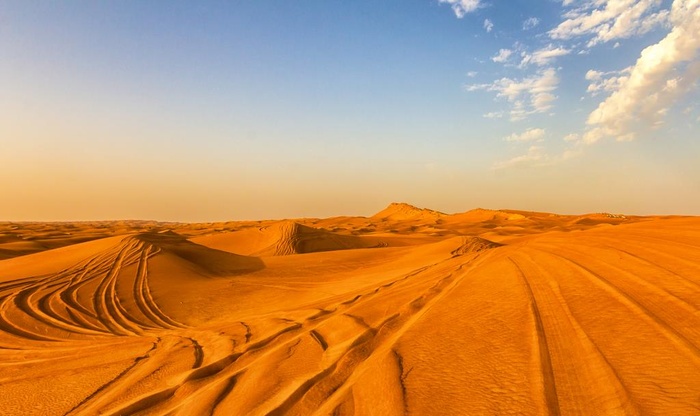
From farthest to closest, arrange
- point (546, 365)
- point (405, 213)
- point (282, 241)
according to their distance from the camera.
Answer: point (405, 213), point (282, 241), point (546, 365)

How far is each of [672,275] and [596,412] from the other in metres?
4.44

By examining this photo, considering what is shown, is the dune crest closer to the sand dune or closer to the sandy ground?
the sand dune

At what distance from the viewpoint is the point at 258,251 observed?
96.4ft

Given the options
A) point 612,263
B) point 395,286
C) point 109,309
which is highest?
point 612,263

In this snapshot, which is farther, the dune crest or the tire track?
the dune crest

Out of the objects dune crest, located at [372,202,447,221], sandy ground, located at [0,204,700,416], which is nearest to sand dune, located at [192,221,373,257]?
sandy ground, located at [0,204,700,416]

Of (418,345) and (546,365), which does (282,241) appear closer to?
(418,345)

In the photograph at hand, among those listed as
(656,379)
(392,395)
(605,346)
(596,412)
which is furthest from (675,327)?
(392,395)

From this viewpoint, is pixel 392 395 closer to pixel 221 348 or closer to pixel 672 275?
pixel 221 348

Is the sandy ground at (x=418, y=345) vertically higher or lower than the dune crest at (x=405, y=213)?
lower

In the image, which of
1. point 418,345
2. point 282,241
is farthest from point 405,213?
point 418,345

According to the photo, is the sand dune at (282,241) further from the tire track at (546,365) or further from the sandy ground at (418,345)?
the tire track at (546,365)

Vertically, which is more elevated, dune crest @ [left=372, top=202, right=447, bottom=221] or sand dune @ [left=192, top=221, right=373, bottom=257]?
dune crest @ [left=372, top=202, right=447, bottom=221]

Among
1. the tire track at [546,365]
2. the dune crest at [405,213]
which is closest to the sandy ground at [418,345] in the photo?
the tire track at [546,365]
